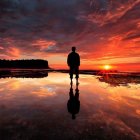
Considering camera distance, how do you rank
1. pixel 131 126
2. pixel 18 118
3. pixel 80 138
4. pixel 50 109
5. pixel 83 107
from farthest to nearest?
1. pixel 83 107
2. pixel 50 109
3. pixel 18 118
4. pixel 131 126
5. pixel 80 138

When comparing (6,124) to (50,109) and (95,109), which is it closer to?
(50,109)

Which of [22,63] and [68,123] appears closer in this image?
[68,123]

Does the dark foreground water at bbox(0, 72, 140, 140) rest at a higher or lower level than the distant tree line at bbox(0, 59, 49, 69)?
lower

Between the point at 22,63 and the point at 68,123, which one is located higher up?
the point at 22,63

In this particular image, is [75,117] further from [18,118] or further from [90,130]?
[18,118]

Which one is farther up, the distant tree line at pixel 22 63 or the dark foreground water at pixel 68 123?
the distant tree line at pixel 22 63

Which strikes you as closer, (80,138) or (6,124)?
(80,138)

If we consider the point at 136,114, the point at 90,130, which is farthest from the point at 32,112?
the point at 136,114

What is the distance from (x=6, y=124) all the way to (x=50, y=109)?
181cm

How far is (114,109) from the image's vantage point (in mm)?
6293

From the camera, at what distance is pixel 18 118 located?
507 centimetres

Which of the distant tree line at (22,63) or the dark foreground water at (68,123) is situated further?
the distant tree line at (22,63)

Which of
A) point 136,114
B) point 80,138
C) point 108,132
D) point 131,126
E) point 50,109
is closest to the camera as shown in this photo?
point 80,138

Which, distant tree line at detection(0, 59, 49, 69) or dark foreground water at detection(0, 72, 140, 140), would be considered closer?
dark foreground water at detection(0, 72, 140, 140)
